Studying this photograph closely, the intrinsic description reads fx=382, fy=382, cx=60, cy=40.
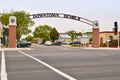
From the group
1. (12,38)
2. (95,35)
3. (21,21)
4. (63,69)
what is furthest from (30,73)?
(21,21)

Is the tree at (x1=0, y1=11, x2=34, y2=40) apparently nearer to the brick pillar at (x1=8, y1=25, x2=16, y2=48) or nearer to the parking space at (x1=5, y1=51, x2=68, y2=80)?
the brick pillar at (x1=8, y1=25, x2=16, y2=48)

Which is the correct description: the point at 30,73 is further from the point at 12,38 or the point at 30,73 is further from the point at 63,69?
the point at 12,38

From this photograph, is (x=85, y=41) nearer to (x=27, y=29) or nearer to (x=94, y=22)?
(x=94, y=22)

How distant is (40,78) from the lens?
15.4m

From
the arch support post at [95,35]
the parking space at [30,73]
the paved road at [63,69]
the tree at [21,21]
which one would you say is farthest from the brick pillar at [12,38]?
the parking space at [30,73]

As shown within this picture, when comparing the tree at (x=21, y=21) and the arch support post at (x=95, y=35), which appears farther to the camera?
the tree at (x=21, y=21)

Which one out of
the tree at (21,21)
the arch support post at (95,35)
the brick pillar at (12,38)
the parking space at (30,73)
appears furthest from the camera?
the tree at (21,21)

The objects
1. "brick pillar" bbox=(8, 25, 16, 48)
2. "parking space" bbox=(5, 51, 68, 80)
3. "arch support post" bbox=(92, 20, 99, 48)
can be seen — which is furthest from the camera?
"arch support post" bbox=(92, 20, 99, 48)

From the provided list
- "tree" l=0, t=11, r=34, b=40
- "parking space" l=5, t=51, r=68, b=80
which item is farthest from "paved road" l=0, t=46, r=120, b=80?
"tree" l=0, t=11, r=34, b=40

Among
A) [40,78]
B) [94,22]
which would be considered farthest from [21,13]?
[40,78]

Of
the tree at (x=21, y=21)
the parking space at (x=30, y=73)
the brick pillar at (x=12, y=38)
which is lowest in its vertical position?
the parking space at (x=30, y=73)

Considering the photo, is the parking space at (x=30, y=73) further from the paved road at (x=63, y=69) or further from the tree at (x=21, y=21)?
the tree at (x=21, y=21)

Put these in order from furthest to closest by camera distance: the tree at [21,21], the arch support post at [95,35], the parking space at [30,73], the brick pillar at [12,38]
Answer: the tree at [21,21] → the arch support post at [95,35] → the brick pillar at [12,38] → the parking space at [30,73]

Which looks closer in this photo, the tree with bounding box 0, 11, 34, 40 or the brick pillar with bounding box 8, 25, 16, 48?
the brick pillar with bounding box 8, 25, 16, 48
